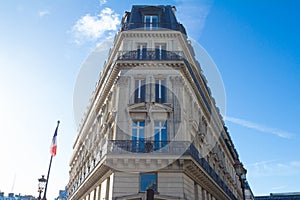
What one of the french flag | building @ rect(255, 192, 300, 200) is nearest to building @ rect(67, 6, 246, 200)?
the french flag

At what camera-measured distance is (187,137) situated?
18.2 metres

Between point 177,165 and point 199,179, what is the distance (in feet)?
12.2

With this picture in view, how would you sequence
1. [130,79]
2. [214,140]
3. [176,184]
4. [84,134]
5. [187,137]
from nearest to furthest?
[176,184] → [187,137] → [130,79] → [214,140] → [84,134]

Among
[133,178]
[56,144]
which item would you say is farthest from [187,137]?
[56,144]

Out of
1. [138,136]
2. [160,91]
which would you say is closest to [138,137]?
[138,136]

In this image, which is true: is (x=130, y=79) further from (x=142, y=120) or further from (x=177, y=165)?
(x=177, y=165)

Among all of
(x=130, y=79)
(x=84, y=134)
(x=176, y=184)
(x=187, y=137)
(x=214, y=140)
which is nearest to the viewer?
(x=176, y=184)

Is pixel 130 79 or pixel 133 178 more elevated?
pixel 130 79

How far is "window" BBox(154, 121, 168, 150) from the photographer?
1680cm

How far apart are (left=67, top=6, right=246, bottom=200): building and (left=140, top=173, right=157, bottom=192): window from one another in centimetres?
5

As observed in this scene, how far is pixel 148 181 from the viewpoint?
1612 centimetres

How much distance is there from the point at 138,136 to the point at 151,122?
1251mm

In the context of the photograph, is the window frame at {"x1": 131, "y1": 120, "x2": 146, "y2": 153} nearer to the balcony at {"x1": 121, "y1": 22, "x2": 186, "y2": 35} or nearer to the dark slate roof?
the balcony at {"x1": 121, "y1": 22, "x2": 186, "y2": 35}

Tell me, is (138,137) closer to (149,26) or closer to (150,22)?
(149,26)
